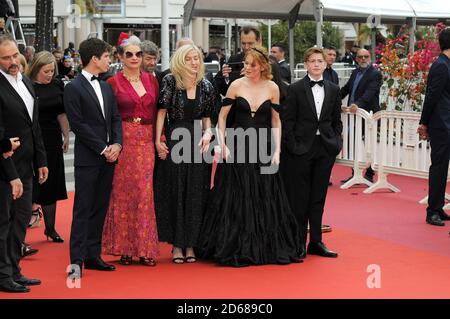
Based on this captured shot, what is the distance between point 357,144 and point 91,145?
6.41 metres

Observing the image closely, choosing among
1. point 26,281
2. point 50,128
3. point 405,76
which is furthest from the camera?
point 405,76

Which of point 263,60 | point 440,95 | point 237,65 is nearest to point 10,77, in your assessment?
point 263,60

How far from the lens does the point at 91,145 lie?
25.2 feet

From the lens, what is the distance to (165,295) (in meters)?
7.03

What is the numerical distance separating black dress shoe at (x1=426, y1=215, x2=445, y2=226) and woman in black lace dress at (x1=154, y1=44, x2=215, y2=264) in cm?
317

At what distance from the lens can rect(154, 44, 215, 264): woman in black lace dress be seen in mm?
8328

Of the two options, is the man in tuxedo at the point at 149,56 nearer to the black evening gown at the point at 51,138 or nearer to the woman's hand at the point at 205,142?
the black evening gown at the point at 51,138

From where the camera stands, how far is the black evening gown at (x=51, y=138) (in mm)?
9133

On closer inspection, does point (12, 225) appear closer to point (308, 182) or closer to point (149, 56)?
point (149, 56)

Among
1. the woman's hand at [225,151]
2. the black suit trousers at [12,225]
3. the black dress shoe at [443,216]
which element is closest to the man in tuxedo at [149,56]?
the woman's hand at [225,151]

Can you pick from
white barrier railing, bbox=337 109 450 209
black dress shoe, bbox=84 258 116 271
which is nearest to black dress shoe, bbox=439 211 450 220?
white barrier railing, bbox=337 109 450 209

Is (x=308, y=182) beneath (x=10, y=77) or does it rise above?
beneath

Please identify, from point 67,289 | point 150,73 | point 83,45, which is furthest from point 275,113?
point 67,289
